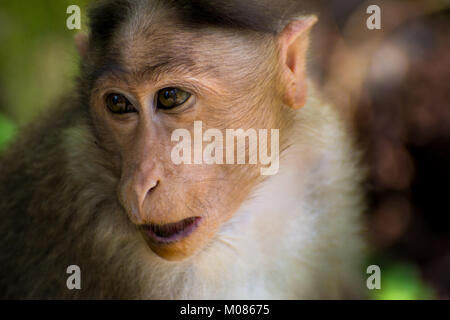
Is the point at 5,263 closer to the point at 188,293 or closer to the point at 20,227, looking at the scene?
the point at 20,227

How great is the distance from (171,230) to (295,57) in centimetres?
101

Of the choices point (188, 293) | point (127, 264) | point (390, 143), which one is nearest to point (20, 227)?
point (127, 264)

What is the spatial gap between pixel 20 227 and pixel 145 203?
1.38m

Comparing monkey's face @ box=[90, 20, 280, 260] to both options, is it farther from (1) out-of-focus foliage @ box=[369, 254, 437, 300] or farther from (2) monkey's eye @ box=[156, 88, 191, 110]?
(1) out-of-focus foliage @ box=[369, 254, 437, 300]

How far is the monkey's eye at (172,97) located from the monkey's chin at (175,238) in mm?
501

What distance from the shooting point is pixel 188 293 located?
2959 mm

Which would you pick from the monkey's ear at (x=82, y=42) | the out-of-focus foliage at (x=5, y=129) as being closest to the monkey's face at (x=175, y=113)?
the monkey's ear at (x=82, y=42)

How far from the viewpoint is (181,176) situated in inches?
94.0

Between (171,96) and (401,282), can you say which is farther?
(401,282)

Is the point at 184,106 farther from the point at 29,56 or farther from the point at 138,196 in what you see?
the point at 29,56

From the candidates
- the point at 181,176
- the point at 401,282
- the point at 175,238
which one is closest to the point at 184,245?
the point at 175,238

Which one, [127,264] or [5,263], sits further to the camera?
[5,263]

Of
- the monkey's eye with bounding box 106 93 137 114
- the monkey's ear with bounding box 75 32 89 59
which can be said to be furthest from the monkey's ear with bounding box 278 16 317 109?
the monkey's ear with bounding box 75 32 89 59
